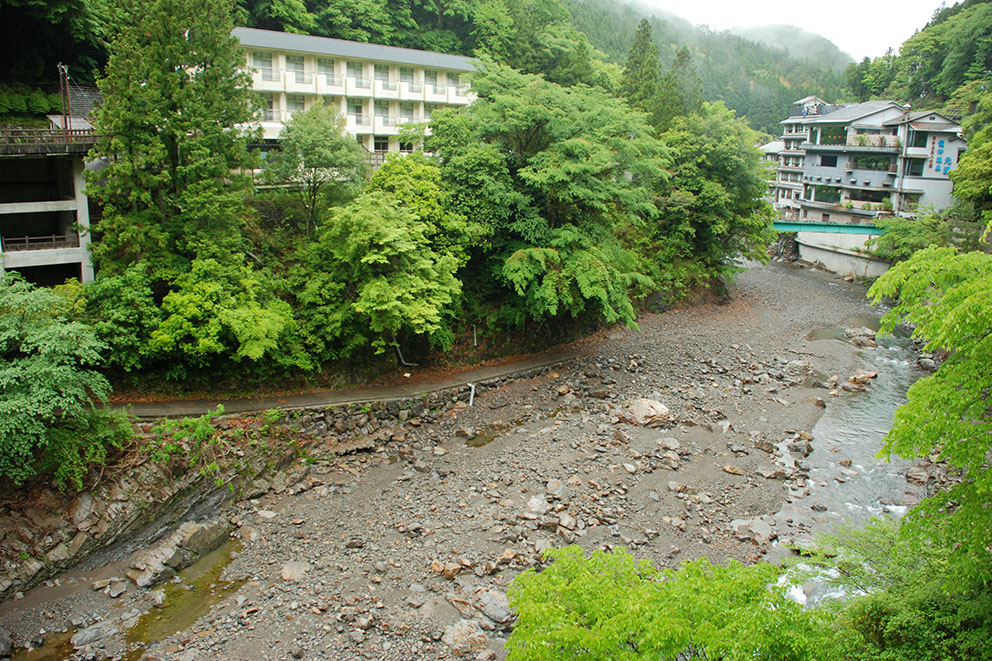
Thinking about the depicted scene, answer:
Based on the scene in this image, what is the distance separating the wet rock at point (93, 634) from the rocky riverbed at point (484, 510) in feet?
0.11

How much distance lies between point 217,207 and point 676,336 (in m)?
20.3

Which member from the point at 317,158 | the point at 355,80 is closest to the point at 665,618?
the point at 317,158

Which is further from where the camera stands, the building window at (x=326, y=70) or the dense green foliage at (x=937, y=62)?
the dense green foliage at (x=937, y=62)

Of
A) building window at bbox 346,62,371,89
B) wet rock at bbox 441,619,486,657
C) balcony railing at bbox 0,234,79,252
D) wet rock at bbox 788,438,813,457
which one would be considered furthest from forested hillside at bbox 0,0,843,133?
wet rock at bbox 788,438,813,457

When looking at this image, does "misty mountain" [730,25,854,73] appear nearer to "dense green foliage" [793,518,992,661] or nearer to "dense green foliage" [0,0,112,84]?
"dense green foliage" [0,0,112,84]

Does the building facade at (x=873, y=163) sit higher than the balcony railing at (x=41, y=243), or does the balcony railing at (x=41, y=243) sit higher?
the building facade at (x=873, y=163)

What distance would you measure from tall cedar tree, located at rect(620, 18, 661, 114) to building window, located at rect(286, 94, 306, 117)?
17.1m

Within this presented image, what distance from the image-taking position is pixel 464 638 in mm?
11883

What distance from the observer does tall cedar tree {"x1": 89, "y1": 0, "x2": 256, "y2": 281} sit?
57.5ft

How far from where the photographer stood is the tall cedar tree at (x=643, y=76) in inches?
1329

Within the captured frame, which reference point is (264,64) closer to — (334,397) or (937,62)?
(334,397)

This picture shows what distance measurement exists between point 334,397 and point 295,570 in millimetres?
7036

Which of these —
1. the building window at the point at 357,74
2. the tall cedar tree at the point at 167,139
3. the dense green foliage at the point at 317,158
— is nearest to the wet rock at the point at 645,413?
the dense green foliage at the point at 317,158

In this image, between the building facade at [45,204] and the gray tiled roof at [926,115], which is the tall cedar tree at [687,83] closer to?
the gray tiled roof at [926,115]
